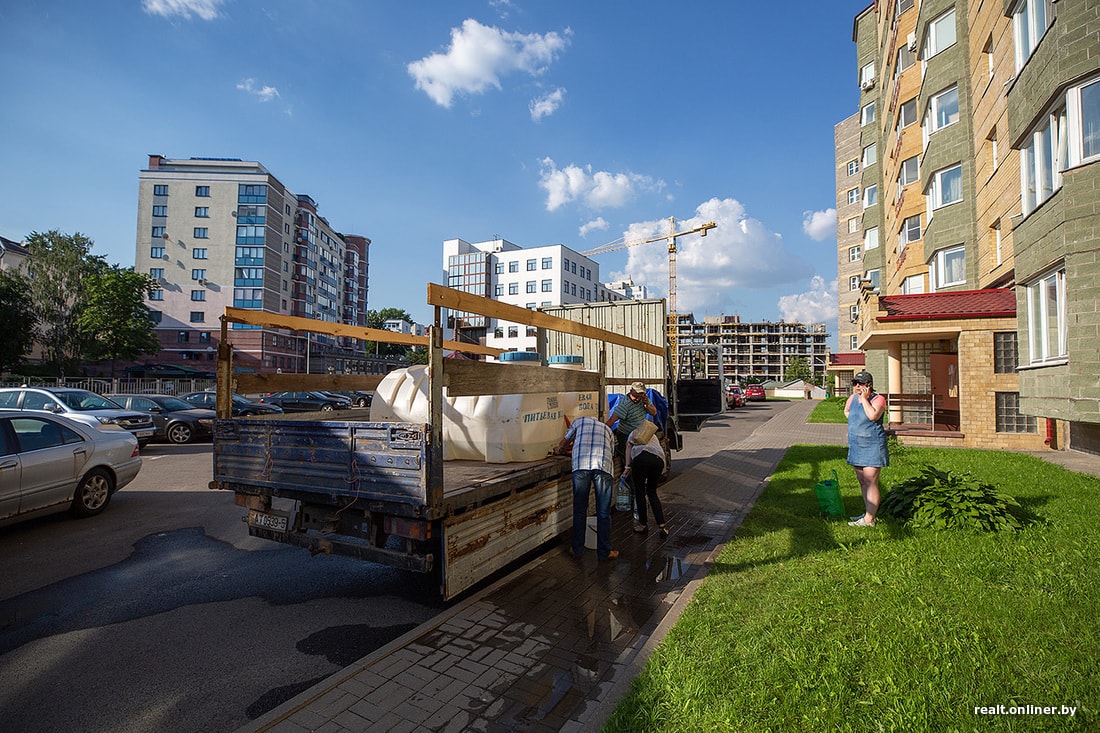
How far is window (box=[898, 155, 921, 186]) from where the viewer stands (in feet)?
64.6

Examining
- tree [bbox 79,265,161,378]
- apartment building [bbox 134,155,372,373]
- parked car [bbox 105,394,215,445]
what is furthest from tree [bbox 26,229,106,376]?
parked car [bbox 105,394,215,445]

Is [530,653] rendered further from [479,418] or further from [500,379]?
[479,418]

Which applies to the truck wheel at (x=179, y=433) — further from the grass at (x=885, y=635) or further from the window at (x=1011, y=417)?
the window at (x=1011, y=417)

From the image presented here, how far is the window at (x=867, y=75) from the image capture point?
32478 mm

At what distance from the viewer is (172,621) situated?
414 cm

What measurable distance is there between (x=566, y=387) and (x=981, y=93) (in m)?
16.9

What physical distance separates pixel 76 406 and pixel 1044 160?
21.6m

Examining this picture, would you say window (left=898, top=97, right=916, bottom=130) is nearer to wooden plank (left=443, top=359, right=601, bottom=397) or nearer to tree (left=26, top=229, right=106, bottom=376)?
wooden plank (left=443, top=359, right=601, bottom=397)

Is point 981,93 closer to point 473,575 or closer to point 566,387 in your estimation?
point 566,387

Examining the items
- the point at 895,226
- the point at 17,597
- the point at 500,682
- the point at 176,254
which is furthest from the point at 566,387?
the point at 176,254

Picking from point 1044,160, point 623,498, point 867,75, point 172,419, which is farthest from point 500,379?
point 867,75

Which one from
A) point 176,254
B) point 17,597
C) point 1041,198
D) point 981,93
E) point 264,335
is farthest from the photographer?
point 176,254

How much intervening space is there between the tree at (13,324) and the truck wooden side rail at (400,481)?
42116mm

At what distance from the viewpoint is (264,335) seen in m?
53.1
